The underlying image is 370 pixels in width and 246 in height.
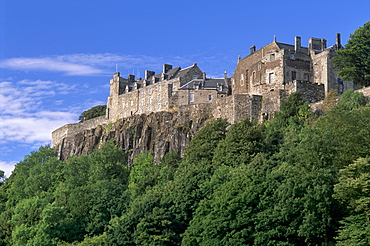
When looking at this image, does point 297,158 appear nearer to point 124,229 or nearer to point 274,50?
point 124,229

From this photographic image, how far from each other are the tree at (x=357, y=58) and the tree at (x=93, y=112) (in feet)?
168

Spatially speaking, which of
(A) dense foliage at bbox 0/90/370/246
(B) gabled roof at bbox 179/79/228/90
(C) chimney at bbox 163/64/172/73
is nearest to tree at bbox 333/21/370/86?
(A) dense foliage at bbox 0/90/370/246

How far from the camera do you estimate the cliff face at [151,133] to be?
59688 millimetres

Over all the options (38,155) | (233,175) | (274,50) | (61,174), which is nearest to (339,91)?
(274,50)

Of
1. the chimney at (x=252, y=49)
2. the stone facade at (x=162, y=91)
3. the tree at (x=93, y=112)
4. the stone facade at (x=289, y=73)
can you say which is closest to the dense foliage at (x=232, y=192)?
the stone facade at (x=289, y=73)

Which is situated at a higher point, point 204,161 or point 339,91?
point 339,91

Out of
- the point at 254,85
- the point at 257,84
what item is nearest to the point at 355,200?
the point at 257,84

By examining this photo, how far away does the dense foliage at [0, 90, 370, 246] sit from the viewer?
36.1 m

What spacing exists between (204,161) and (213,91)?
16.0 meters

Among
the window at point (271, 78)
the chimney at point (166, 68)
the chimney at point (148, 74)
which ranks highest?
the chimney at point (166, 68)

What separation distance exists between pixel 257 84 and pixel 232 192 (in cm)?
2193

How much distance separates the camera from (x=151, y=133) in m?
64.5

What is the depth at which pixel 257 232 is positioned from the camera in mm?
37188

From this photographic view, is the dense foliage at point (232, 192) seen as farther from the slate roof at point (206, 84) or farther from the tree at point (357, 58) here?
the slate roof at point (206, 84)
